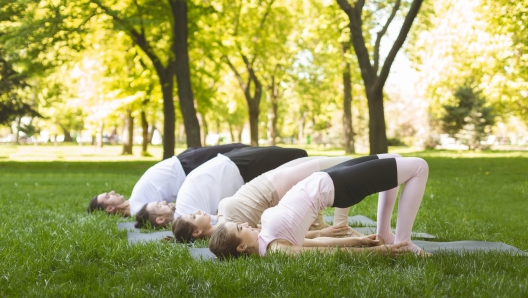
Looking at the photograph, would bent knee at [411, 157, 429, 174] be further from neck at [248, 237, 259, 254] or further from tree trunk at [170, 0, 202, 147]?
tree trunk at [170, 0, 202, 147]

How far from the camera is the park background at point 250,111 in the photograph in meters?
4.27

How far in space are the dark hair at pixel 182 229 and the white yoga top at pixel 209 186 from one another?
0.66 m

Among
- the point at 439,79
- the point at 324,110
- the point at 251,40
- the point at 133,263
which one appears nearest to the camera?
the point at 133,263

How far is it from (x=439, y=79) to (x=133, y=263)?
1300 inches

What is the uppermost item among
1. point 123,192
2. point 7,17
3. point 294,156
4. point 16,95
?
point 7,17

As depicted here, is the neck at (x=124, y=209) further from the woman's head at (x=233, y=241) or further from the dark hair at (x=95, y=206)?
the woman's head at (x=233, y=241)

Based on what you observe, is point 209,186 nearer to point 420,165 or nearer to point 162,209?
point 162,209

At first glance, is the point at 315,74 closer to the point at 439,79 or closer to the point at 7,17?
the point at 439,79

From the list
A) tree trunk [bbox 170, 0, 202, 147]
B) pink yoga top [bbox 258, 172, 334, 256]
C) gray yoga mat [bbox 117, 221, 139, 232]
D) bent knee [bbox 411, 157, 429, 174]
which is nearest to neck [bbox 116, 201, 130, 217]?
gray yoga mat [bbox 117, 221, 139, 232]

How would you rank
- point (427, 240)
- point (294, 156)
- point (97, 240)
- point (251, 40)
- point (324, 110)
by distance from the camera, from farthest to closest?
1. point (324, 110)
2. point (251, 40)
3. point (294, 156)
4. point (427, 240)
5. point (97, 240)

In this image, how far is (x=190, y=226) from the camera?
242 inches

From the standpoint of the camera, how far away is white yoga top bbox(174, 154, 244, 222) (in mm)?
6941

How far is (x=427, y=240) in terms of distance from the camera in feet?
20.9

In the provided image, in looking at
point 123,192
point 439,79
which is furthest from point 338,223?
point 439,79
